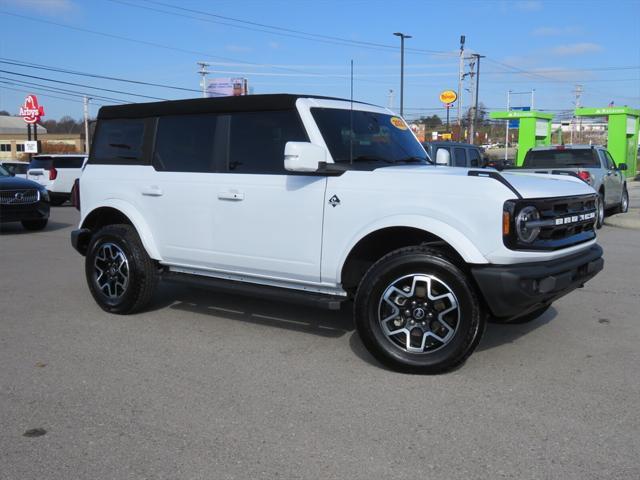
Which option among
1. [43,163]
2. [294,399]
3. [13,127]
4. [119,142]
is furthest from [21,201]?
[13,127]

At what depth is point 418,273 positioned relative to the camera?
4363 millimetres

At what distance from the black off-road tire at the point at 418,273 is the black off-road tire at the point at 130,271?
7.66 ft

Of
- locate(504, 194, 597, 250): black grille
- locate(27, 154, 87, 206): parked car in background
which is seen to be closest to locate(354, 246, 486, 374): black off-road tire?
locate(504, 194, 597, 250): black grille

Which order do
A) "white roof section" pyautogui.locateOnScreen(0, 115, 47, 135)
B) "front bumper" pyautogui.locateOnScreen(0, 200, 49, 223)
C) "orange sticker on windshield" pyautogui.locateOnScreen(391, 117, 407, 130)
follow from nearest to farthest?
"orange sticker on windshield" pyautogui.locateOnScreen(391, 117, 407, 130)
"front bumper" pyautogui.locateOnScreen(0, 200, 49, 223)
"white roof section" pyautogui.locateOnScreen(0, 115, 47, 135)

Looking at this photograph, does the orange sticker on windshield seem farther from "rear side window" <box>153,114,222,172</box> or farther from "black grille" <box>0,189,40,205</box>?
"black grille" <box>0,189,40,205</box>

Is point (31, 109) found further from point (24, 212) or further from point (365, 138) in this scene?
point (365, 138)

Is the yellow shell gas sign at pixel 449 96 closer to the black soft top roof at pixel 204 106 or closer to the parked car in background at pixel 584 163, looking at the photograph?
the parked car in background at pixel 584 163

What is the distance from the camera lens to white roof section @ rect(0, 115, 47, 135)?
93125 millimetres

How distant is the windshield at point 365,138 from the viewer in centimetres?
503

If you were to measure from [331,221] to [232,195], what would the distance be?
1.00m

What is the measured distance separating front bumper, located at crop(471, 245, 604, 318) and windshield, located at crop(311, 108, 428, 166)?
147 cm

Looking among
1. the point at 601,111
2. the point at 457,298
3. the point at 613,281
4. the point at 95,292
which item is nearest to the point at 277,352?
the point at 457,298

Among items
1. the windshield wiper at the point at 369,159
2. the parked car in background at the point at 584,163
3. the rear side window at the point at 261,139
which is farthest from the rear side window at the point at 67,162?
the windshield wiper at the point at 369,159

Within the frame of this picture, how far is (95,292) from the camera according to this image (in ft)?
20.5
